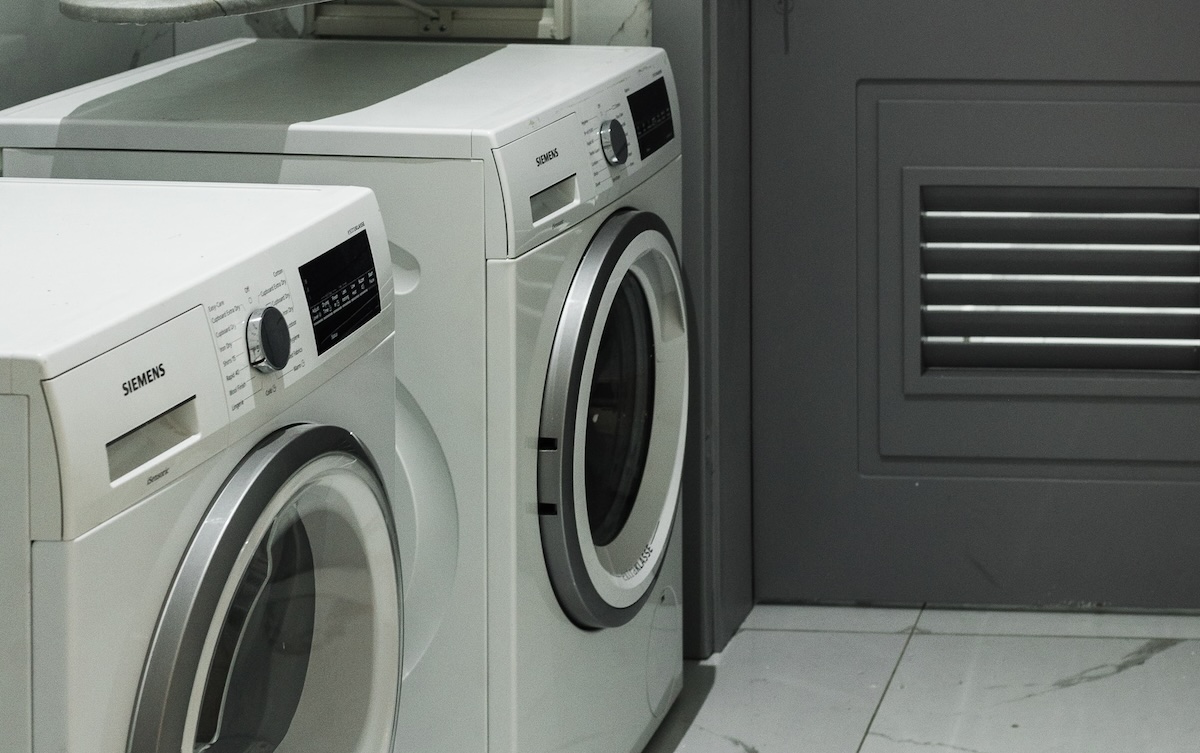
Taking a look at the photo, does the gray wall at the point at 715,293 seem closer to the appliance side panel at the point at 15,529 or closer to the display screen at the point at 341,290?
the display screen at the point at 341,290

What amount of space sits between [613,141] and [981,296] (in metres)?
0.94

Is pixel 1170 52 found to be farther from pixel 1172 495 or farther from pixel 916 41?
pixel 1172 495

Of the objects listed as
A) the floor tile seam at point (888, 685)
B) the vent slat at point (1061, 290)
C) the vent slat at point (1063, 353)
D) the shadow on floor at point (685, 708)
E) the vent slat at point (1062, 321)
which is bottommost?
the shadow on floor at point (685, 708)

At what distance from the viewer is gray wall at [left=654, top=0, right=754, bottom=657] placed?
6.69ft

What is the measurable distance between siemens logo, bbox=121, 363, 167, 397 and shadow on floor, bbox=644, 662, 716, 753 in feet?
4.01

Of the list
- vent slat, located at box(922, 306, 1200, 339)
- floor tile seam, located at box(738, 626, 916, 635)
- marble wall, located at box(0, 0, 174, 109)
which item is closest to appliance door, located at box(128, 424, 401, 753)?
marble wall, located at box(0, 0, 174, 109)

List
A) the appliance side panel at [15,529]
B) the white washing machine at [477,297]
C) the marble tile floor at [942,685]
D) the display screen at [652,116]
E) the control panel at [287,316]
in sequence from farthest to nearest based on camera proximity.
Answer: the marble tile floor at [942,685] < the display screen at [652,116] < the white washing machine at [477,297] < the control panel at [287,316] < the appliance side panel at [15,529]

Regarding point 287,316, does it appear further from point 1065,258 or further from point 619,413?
point 1065,258

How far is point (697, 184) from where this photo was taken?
2.07m

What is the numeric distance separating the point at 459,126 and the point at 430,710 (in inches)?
22.6

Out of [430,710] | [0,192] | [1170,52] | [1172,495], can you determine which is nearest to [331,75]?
[0,192]

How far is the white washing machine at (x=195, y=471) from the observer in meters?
0.77

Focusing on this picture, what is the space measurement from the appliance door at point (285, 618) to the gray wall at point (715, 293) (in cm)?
90

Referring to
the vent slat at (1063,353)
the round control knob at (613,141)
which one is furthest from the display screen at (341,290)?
the vent slat at (1063,353)
